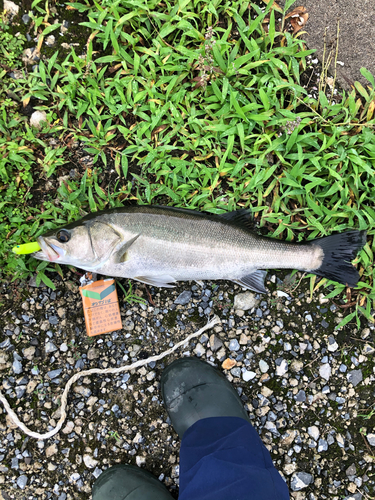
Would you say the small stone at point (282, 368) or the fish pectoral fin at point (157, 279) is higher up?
the fish pectoral fin at point (157, 279)

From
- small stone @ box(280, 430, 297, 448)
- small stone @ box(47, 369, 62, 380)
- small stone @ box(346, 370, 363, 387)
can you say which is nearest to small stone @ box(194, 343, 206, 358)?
small stone @ box(280, 430, 297, 448)

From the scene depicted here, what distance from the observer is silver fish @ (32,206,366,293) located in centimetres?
318

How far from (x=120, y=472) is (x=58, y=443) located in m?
0.78

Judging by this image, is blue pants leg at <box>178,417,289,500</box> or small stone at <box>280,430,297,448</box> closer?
blue pants leg at <box>178,417,289,500</box>

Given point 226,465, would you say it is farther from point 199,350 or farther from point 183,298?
point 183,298

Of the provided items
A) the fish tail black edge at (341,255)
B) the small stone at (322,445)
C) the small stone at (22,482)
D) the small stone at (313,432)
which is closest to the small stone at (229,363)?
the small stone at (313,432)

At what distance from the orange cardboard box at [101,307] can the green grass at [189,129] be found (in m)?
0.64

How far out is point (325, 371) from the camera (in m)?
3.61

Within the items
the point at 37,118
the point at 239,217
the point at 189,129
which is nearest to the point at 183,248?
the point at 239,217

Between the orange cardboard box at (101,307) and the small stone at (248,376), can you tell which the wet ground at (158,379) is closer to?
the small stone at (248,376)

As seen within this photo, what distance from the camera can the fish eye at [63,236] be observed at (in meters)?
3.15

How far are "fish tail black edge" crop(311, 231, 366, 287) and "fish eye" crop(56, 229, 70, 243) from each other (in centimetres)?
266

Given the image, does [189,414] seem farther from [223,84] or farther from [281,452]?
[223,84]

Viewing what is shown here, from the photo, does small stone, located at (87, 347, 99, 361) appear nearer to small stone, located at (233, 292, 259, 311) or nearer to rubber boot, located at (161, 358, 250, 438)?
rubber boot, located at (161, 358, 250, 438)
